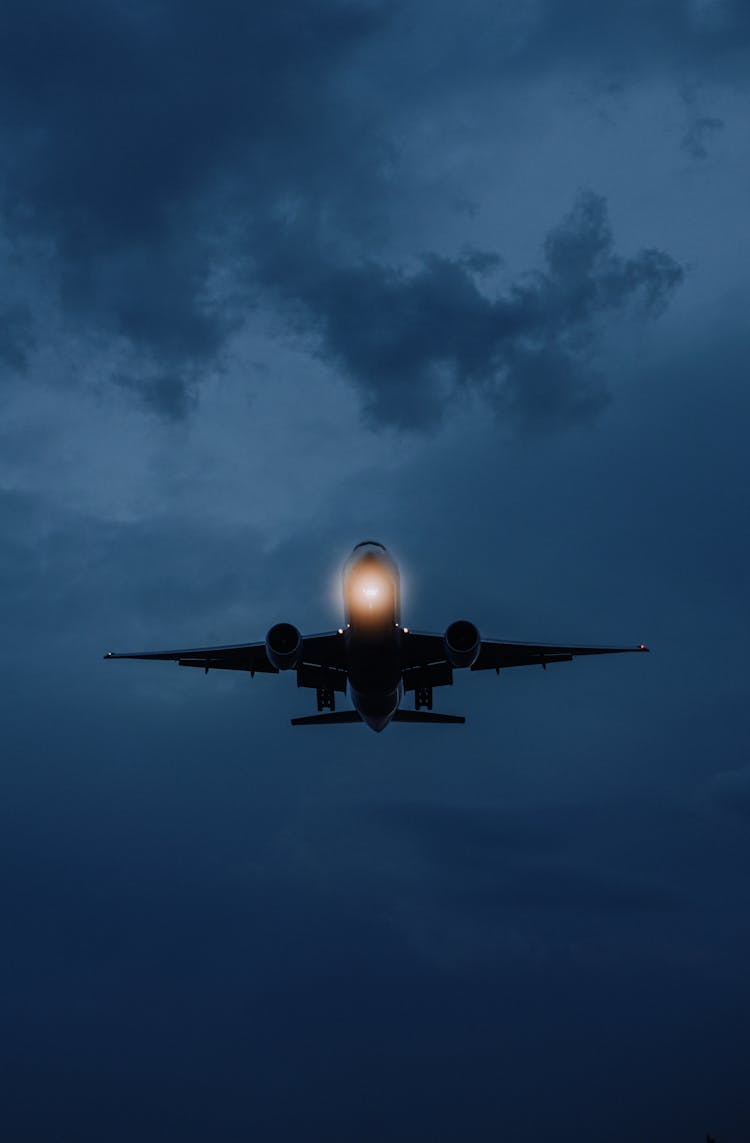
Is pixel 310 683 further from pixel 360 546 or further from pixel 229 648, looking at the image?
pixel 360 546

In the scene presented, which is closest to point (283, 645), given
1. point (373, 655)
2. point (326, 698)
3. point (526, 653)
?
point (373, 655)

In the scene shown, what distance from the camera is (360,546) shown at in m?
30.9

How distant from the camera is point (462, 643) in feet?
108

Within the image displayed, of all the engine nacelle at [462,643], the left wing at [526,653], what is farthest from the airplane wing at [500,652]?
the engine nacelle at [462,643]

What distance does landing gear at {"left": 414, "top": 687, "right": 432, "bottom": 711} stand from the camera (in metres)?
40.8

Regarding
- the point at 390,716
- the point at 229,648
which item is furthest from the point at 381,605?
the point at 229,648

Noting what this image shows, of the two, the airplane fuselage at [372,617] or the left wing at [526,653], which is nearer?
the airplane fuselage at [372,617]

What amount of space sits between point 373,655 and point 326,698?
9.21 m

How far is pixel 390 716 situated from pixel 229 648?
6466 millimetres

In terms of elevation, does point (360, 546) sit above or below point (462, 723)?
above

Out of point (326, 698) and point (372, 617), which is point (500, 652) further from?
point (372, 617)

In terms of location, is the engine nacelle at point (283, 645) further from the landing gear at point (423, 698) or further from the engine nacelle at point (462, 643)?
the landing gear at point (423, 698)

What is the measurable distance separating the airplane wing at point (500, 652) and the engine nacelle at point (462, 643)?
318cm

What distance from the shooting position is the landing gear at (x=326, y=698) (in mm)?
39750
